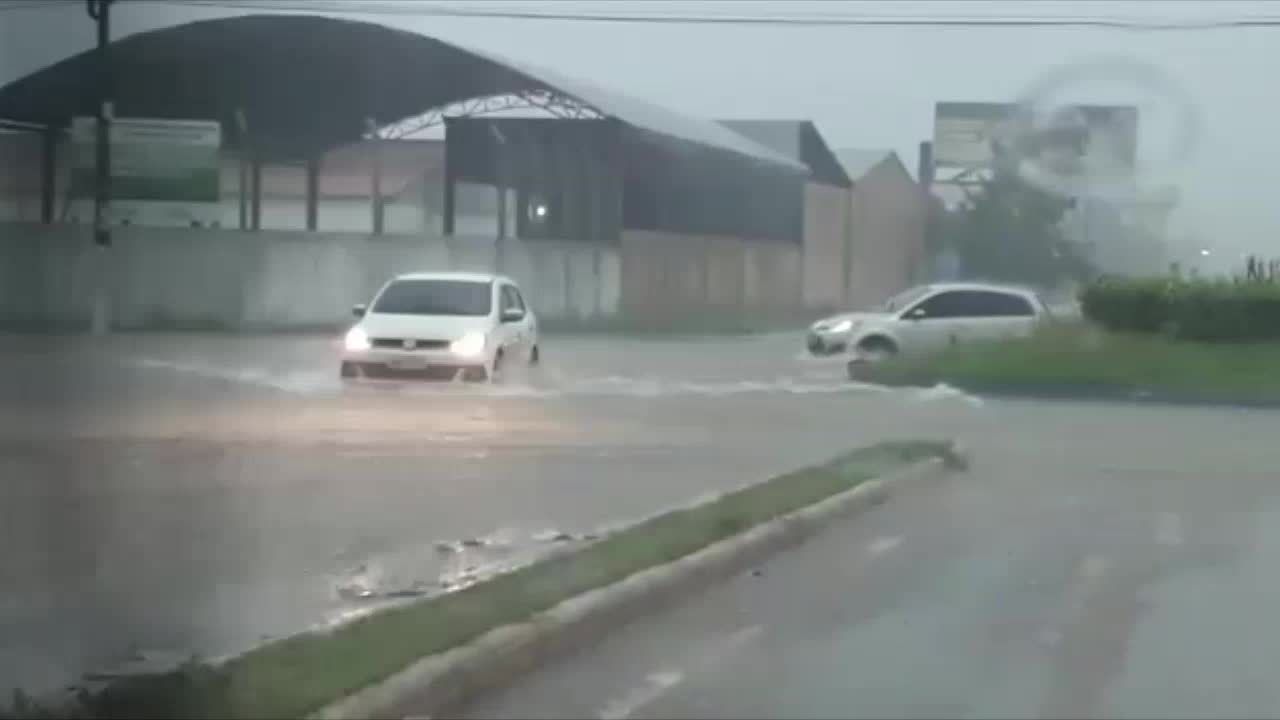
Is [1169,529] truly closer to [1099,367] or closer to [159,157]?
[1099,367]

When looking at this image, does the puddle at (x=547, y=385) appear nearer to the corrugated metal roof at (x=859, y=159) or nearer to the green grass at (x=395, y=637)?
the corrugated metal roof at (x=859, y=159)

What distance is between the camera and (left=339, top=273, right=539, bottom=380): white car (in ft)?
81.7

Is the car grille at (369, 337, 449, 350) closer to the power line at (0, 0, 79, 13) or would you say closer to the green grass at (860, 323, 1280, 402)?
the power line at (0, 0, 79, 13)

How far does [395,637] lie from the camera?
8695 millimetres

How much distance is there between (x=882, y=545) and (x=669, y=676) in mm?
4761

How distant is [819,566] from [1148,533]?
3.16 metres

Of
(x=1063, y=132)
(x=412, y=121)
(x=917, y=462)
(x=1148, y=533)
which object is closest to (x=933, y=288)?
(x=1063, y=132)

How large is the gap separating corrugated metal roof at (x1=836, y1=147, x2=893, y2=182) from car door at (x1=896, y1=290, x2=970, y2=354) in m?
2.35

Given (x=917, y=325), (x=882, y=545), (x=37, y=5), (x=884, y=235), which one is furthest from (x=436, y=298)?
(x=882, y=545)

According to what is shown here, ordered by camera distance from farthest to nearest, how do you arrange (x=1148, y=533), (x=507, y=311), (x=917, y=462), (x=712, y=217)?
(x=712, y=217) → (x=507, y=311) → (x=917, y=462) → (x=1148, y=533)

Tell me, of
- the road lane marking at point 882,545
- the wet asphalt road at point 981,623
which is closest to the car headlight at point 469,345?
the wet asphalt road at point 981,623

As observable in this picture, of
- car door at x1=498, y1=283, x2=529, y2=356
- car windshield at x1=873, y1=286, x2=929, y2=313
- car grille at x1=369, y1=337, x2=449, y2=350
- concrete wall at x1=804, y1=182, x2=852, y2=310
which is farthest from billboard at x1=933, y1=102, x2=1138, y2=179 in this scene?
car grille at x1=369, y1=337, x2=449, y2=350

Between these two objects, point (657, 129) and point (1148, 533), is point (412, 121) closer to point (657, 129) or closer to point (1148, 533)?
point (657, 129)

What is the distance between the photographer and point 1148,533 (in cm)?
1427
